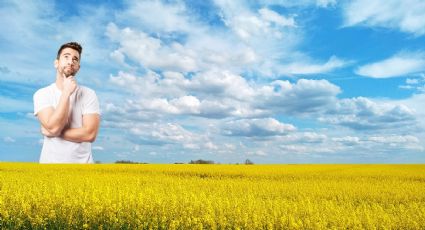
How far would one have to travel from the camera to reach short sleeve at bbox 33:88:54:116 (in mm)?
14820

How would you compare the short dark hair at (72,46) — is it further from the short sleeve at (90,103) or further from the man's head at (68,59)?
the short sleeve at (90,103)

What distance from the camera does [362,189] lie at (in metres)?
18.0

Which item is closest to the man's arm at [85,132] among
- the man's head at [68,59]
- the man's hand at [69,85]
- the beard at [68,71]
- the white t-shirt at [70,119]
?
the white t-shirt at [70,119]

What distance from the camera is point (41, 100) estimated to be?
1495 cm

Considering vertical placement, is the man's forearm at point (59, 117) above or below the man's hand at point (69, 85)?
below

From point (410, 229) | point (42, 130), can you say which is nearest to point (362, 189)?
point (410, 229)

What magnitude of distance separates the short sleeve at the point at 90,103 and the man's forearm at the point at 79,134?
641mm

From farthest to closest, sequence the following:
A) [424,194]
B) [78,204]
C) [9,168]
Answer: [9,168] < [424,194] < [78,204]

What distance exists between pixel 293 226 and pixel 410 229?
2546 millimetres

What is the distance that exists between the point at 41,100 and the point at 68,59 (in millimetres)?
1606

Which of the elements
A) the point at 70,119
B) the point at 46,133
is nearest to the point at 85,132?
the point at 70,119

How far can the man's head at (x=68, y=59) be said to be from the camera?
14617mm

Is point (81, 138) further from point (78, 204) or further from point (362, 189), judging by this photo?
point (362, 189)

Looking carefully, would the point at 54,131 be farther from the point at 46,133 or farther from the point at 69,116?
the point at 69,116
